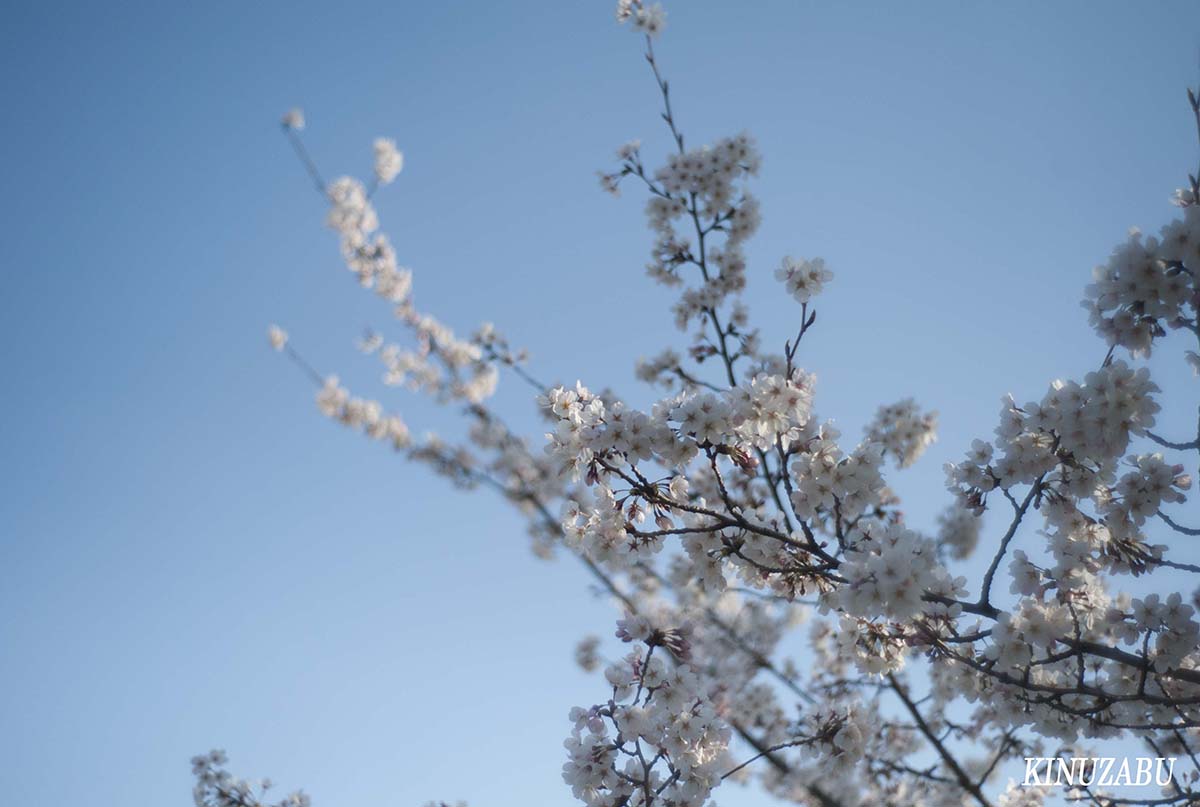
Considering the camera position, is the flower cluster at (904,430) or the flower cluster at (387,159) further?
the flower cluster at (387,159)

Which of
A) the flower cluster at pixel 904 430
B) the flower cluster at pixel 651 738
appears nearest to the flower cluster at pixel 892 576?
the flower cluster at pixel 651 738

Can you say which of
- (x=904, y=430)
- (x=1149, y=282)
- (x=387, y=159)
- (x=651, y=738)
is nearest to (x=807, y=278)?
(x=1149, y=282)

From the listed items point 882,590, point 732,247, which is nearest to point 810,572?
point 882,590

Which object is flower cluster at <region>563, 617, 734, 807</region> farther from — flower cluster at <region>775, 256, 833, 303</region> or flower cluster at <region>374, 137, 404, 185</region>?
flower cluster at <region>374, 137, 404, 185</region>

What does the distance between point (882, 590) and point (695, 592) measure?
5519 mm

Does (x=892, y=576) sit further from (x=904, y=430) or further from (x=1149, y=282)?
(x=904, y=430)

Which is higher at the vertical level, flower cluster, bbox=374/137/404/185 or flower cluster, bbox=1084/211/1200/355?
flower cluster, bbox=374/137/404/185

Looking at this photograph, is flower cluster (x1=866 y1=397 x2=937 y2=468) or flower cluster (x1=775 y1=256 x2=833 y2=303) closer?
flower cluster (x1=775 y1=256 x2=833 y2=303)

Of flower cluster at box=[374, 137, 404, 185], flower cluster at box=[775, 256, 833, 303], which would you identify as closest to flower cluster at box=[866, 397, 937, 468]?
flower cluster at box=[775, 256, 833, 303]

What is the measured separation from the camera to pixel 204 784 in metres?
6.65

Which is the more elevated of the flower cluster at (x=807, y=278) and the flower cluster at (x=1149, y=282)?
the flower cluster at (x=807, y=278)

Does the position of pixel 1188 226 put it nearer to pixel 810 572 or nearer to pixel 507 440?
pixel 810 572

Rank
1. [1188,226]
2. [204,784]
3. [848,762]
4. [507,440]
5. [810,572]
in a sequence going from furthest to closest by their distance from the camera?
[507,440]
[204,784]
[848,762]
[810,572]
[1188,226]

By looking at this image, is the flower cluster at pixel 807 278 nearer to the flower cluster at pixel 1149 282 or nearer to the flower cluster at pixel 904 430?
the flower cluster at pixel 1149 282
